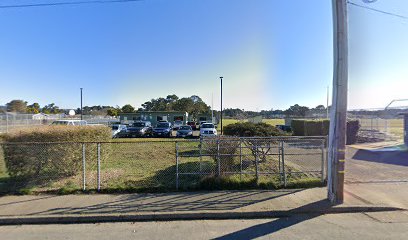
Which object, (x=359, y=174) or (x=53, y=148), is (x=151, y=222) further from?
(x=359, y=174)

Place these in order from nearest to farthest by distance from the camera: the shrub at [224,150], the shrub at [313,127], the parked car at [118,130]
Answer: the shrub at [224,150]
the shrub at [313,127]
the parked car at [118,130]

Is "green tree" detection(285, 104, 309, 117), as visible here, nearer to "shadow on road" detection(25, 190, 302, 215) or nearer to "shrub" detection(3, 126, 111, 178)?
"shadow on road" detection(25, 190, 302, 215)

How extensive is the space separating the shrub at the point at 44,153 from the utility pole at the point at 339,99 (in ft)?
22.7

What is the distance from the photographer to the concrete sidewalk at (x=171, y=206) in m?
5.39

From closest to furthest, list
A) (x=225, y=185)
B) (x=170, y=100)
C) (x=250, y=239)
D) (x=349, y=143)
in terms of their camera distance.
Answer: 1. (x=250, y=239)
2. (x=225, y=185)
3. (x=349, y=143)
4. (x=170, y=100)

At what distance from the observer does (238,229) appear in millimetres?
4910

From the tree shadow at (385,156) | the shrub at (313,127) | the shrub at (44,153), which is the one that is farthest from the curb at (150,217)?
the shrub at (313,127)

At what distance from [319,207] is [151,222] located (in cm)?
354

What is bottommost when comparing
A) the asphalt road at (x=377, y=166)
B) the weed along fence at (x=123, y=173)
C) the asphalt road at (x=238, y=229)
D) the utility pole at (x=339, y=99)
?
the asphalt road at (x=238, y=229)

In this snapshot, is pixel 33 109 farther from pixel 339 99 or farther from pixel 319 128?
pixel 339 99

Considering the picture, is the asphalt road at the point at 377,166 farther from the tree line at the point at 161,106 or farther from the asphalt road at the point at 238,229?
the tree line at the point at 161,106

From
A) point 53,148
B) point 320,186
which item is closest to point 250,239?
point 320,186

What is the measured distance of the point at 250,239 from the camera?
A: 447cm

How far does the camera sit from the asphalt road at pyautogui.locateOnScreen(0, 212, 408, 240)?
462 cm
